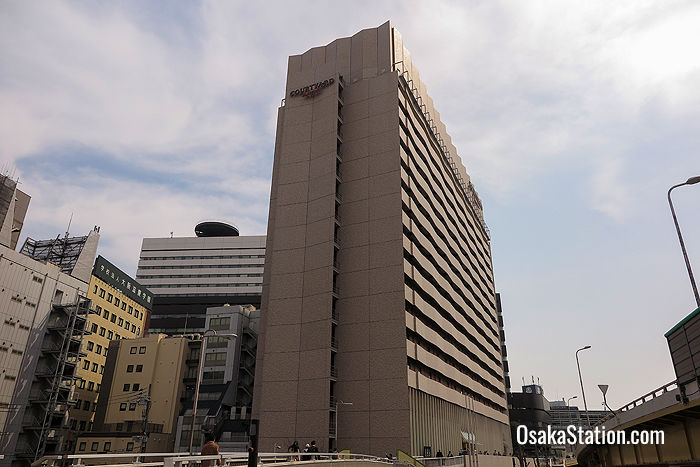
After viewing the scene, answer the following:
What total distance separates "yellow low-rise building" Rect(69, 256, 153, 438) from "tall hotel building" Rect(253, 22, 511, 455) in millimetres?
41019

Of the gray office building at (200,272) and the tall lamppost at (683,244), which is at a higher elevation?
the gray office building at (200,272)

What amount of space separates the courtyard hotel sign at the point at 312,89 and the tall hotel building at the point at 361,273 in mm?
193

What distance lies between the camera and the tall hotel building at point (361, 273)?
51.3 meters

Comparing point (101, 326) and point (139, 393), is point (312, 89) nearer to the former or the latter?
point (139, 393)

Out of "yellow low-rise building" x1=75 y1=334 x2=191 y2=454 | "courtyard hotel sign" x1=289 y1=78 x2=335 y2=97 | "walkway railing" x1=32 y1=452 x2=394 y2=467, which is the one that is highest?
"courtyard hotel sign" x1=289 y1=78 x2=335 y2=97

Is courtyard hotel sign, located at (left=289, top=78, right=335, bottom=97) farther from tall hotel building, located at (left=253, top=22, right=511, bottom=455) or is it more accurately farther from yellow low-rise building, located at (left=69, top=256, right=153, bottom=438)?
yellow low-rise building, located at (left=69, top=256, right=153, bottom=438)

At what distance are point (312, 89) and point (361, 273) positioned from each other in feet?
89.3

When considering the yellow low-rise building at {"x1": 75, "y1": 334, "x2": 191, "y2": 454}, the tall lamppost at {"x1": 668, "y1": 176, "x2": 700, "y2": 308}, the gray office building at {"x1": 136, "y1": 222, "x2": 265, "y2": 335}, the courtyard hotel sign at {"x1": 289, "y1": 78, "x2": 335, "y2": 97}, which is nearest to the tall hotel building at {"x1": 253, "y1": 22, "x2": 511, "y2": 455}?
the courtyard hotel sign at {"x1": 289, "y1": 78, "x2": 335, "y2": 97}

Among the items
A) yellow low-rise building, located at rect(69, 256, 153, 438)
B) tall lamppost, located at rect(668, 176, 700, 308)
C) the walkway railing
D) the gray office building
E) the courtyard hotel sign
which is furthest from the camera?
the gray office building

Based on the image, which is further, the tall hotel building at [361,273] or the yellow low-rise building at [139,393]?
the yellow low-rise building at [139,393]

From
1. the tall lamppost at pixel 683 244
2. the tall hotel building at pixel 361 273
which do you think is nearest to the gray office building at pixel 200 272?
the tall hotel building at pixel 361 273

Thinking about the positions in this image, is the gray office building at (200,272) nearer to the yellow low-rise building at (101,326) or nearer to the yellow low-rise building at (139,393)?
the yellow low-rise building at (101,326)

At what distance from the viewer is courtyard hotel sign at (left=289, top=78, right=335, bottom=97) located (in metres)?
66.4

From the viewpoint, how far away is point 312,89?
67.2m
